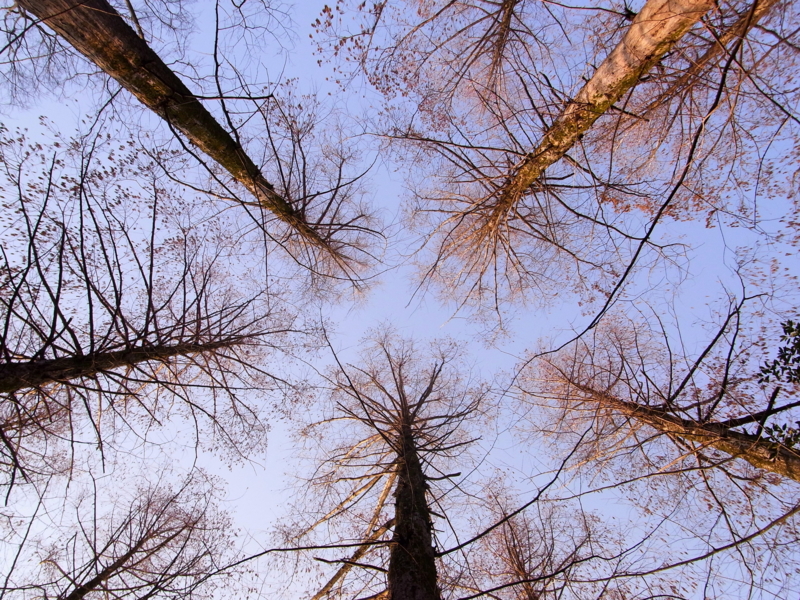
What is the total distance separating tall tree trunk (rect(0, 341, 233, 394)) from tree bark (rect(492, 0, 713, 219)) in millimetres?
4829

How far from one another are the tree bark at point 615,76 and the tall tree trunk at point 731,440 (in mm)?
3126

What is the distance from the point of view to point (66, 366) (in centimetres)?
378

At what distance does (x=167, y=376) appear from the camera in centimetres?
561

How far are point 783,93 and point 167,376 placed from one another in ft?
25.9

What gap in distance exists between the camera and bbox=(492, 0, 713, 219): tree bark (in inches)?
135

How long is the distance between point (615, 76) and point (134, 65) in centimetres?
504

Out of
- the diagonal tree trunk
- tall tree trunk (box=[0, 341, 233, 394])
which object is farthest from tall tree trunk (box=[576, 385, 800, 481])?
tall tree trunk (box=[0, 341, 233, 394])

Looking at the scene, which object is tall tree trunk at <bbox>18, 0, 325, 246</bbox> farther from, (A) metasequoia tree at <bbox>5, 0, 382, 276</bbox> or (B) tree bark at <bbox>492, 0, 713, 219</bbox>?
(B) tree bark at <bbox>492, 0, 713, 219</bbox>

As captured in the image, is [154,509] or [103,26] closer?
[103,26]

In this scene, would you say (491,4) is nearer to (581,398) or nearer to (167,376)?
(581,398)

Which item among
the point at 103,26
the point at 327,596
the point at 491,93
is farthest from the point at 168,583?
the point at 491,93

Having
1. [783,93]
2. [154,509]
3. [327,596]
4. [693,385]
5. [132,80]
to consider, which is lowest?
[327,596]

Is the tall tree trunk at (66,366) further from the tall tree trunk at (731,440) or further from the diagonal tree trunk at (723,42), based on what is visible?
the diagonal tree trunk at (723,42)

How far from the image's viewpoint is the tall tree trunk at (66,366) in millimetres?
3512
